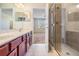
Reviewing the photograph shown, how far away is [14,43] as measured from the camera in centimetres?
129

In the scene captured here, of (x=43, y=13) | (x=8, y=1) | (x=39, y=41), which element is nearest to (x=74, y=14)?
(x=43, y=13)

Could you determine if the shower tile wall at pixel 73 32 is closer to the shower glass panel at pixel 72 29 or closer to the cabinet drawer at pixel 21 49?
the shower glass panel at pixel 72 29

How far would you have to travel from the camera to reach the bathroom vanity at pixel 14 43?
1.09 meters

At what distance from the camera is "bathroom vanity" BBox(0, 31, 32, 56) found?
109 cm

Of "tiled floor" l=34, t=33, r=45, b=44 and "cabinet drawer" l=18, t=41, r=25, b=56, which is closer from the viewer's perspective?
Answer: "cabinet drawer" l=18, t=41, r=25, b=56

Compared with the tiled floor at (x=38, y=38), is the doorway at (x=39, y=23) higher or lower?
higher

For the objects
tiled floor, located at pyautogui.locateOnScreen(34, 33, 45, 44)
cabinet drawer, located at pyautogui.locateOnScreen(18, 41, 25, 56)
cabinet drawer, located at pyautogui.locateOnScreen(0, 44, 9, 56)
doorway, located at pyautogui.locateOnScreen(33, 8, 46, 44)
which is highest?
doorway, located at pyautogui.locateOnScreen(33, 8, 46, 44)

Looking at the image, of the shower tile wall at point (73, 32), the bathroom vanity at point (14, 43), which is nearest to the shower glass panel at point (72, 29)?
the shower tile wall at point (73, 32)

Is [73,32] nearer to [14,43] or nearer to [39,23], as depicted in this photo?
[39,23]

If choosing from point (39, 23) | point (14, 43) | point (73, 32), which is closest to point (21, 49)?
point (14, 43)

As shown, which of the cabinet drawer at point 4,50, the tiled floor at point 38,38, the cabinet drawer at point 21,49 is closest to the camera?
the cabinet drawer at point 4,50

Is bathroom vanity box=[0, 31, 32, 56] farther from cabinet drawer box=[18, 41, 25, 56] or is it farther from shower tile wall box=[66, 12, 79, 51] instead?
shower tile wall box=[66, 12, 79, 51]

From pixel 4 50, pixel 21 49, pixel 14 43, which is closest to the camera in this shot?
pixel 4 50

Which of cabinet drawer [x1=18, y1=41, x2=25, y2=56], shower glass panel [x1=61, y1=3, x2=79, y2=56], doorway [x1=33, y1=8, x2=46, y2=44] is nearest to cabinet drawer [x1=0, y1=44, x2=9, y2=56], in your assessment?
cabinet drawer [x1=18, y1=41, x2=25, y2=56]
